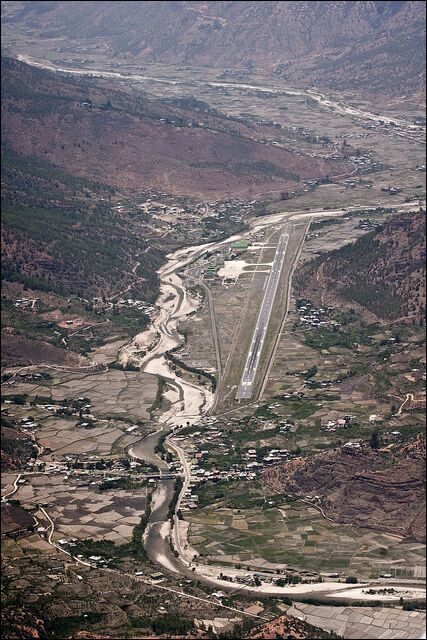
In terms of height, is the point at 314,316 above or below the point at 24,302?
above

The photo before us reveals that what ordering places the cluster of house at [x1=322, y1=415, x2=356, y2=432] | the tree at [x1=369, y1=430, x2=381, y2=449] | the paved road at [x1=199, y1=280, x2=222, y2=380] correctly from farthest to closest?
the paved road at [x1=199, y1=280, x2=222, y2=380] < the cluster of house at [x1=322, y1=415, x2=356, y2=432] < the tree at [x1=369, y1=430, x2=381, y2=449]

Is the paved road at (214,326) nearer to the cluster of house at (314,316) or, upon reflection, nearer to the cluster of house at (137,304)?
the cluster of house at (137,304)

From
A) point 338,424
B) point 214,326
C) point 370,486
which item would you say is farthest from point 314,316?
point 370,486

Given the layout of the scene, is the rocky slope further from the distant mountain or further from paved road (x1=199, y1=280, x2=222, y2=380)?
the distant mountain

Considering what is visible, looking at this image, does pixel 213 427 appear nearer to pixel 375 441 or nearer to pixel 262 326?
pixel 375 441

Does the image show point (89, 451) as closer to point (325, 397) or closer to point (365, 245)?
point (325, 397)

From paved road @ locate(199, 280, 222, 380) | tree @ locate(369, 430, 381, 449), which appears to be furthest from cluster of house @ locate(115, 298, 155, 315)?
tree @ locate(369, 430, 381, 449)
